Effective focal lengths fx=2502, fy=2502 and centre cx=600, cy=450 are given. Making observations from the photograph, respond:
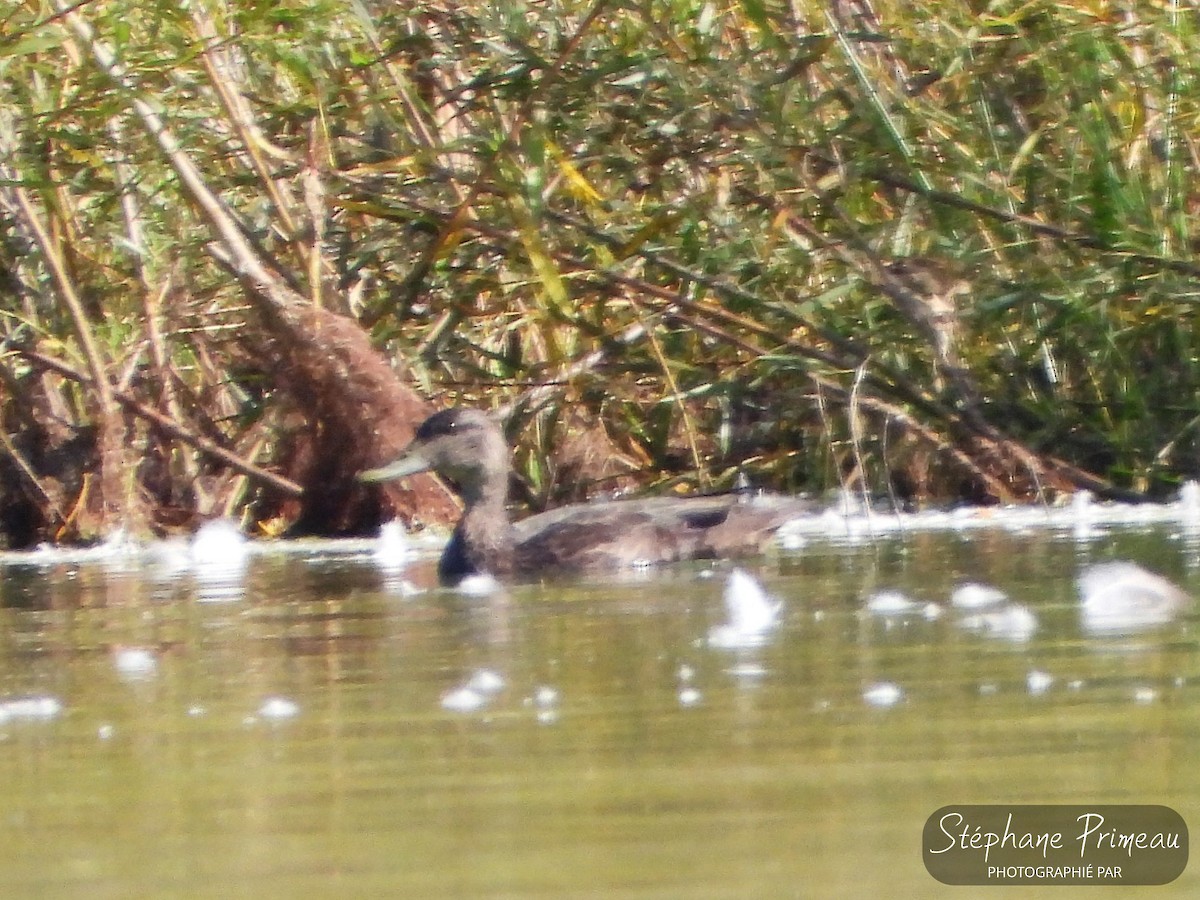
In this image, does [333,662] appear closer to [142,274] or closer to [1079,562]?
[1079,562]

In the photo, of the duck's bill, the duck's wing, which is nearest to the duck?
the duck's wing

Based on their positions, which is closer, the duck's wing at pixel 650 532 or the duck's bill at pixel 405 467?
the duck's wing at pixel 650 532

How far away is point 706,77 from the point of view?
24.9 feet

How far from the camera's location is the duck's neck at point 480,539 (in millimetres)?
7082

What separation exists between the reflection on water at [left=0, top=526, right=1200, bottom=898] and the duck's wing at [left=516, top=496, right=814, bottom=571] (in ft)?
3.65

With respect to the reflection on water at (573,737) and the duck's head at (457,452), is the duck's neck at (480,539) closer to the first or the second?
the duck's head at (457,452)

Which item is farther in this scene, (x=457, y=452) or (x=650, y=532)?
(x=457, y=452)

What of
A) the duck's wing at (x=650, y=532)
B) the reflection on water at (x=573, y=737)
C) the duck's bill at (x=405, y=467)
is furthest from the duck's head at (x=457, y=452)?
the reflection on water at (x=573, y=737)

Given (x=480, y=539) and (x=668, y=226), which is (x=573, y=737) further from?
(x=668, y=226)

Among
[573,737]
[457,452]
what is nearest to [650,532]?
[457,452]

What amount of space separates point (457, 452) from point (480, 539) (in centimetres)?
54

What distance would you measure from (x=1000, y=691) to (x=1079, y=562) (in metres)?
2.24

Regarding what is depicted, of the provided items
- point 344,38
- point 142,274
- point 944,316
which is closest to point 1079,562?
point 944,316

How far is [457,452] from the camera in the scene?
25.3 feet
